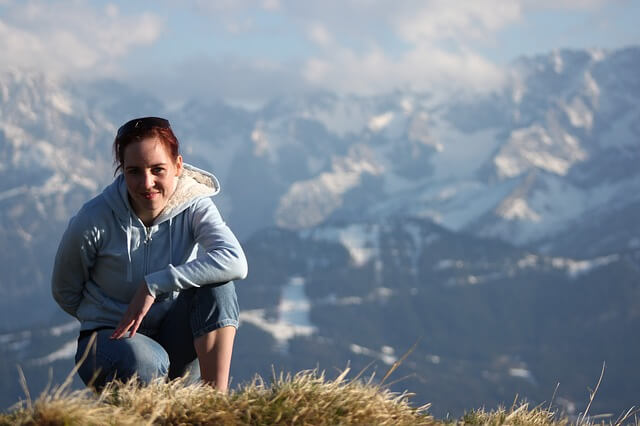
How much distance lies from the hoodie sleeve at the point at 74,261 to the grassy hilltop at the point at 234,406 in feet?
4.40

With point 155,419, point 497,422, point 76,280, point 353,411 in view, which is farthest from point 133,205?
point 497,422

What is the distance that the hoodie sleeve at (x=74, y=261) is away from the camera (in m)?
7.72

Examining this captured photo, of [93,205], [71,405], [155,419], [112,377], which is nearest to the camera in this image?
[71,405]

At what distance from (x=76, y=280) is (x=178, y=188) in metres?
1.33

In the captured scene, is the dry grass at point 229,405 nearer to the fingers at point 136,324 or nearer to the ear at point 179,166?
the fingers at point 136,324

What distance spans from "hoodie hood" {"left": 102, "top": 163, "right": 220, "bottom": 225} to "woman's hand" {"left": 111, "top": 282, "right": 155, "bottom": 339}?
2.72 ft

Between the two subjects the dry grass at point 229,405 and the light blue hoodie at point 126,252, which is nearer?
the dry grass at point 229,405

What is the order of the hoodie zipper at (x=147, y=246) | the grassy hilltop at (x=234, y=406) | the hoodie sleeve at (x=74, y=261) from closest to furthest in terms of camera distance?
the grassy hilltop at (x=234, y=406)
the hoodie sleeve at (x=74, y=261)
the hoodie zipper at (x=147, y=246)

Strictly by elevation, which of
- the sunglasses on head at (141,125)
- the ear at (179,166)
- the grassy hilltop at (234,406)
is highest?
the sunglasses on head at (141,125)

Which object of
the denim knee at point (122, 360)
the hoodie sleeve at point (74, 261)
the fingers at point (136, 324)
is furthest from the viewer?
the hoodie sleeve at point (74, 261)

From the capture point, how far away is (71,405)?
575 cm

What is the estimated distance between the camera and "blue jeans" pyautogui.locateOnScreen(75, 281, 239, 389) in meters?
7.29

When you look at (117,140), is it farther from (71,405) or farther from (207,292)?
(71,405)

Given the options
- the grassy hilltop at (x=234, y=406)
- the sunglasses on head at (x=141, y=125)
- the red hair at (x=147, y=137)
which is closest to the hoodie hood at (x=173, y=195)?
the red hair at (x=147, y=137)
